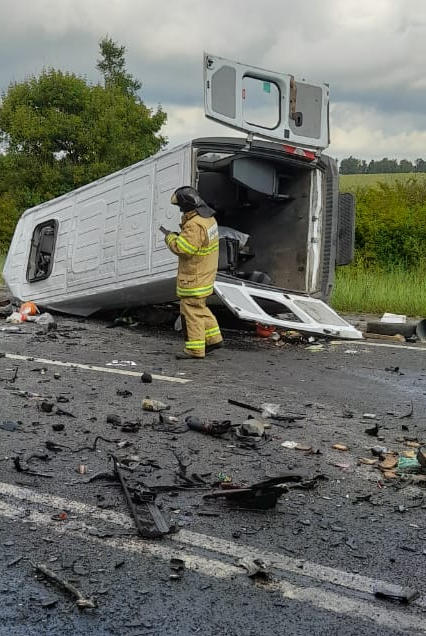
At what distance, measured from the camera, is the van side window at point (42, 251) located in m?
9.43

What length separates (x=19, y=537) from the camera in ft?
8.98

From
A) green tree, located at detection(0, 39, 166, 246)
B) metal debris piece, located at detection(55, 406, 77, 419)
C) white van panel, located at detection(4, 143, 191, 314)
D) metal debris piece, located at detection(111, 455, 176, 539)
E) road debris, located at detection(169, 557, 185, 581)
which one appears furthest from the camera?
green tree, located at detection(0, 39, 166, 246)

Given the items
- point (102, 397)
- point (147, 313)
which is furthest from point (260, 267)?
point (102, 397)

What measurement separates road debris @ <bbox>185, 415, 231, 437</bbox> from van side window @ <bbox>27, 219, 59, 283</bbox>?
553 cm

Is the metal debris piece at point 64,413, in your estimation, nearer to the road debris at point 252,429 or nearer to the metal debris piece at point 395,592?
the road debris at point 252,429

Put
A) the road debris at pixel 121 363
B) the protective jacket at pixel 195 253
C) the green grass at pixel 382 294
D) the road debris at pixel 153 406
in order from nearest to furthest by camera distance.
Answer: the road debris at pixel 153 406 → the road debris at pixel 121 363 → the protective jacket at pixel 195 253 → the green grass at pixel 382 294

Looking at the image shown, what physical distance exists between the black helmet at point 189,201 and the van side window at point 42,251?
9.83 feet

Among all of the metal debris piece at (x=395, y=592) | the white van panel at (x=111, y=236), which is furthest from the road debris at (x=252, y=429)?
the white van panel at (x=111, y=236)

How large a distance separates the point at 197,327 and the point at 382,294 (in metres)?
5.76

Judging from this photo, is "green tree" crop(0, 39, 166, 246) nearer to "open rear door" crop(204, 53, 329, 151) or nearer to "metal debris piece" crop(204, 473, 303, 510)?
"open rear door" crop(204, 53, 329, 151)

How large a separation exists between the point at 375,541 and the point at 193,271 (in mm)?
4286

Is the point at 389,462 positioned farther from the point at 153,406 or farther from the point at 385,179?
the point at 385,179

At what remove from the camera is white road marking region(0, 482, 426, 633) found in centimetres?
237

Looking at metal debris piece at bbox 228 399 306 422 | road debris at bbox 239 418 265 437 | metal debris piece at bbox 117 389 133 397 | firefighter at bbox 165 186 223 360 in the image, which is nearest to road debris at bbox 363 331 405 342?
firefighter at bbox 165 186 223 360
